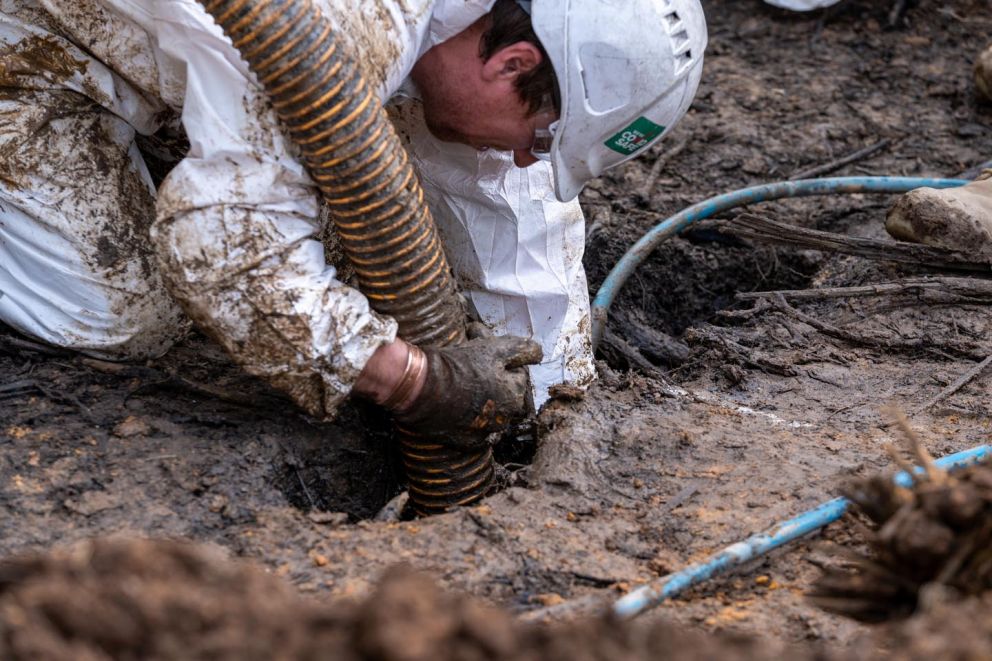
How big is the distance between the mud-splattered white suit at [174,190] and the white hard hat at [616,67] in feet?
0.82

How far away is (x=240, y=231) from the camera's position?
241 centimetres

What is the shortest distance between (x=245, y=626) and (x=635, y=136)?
202 cm

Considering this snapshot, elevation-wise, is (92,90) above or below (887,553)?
above

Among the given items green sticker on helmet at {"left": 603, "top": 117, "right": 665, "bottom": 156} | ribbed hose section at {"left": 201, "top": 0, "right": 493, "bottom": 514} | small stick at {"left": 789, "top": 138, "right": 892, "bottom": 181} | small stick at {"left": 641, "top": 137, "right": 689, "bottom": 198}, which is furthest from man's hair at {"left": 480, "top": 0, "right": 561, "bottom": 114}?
small stick at {"left": 789, "top": 138, "right": 892, "bottom": 181}

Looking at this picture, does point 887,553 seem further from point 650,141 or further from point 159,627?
point 650,141

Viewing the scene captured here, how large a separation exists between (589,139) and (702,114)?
2614 mm

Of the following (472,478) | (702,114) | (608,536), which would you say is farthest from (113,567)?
(702,114)

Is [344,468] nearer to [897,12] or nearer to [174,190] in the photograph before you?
[174,190]

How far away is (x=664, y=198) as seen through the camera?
4.68 meters

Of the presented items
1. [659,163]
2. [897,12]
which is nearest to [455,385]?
[659,163]

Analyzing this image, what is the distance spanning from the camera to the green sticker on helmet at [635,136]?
2.89m

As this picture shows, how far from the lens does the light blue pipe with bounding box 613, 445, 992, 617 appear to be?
1.96 m

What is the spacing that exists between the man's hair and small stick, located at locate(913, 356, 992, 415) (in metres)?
1.48

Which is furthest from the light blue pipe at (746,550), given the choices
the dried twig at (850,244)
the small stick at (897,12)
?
the small stick at (897,12)
